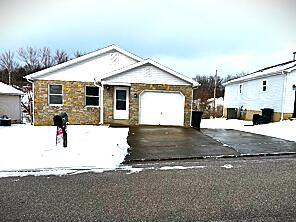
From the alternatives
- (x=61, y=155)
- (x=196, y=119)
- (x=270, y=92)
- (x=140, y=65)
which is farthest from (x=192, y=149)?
(x=270, y=92)

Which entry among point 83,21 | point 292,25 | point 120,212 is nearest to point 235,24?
point 292,25

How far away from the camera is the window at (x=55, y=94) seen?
548 inches

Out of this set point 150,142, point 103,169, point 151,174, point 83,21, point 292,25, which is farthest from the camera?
point 292,25

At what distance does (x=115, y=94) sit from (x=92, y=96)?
1819mm

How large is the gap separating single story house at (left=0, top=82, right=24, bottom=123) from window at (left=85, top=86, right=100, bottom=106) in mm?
6327

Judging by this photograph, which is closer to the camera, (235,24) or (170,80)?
(170,80)

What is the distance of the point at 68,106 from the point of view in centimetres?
1405

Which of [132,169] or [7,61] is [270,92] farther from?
[7,61]

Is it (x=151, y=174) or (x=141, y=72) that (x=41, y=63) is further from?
(x=151, y=174)

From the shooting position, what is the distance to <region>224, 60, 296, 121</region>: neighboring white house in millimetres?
16125

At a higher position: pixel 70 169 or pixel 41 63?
pixel 41 63

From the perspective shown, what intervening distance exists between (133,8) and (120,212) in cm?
1298

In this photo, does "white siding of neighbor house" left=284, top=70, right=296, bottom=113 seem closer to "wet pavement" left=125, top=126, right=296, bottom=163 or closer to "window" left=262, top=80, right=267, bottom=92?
"window" left=262, top=80, right=267, bottom=92

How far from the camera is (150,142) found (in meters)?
8.51
